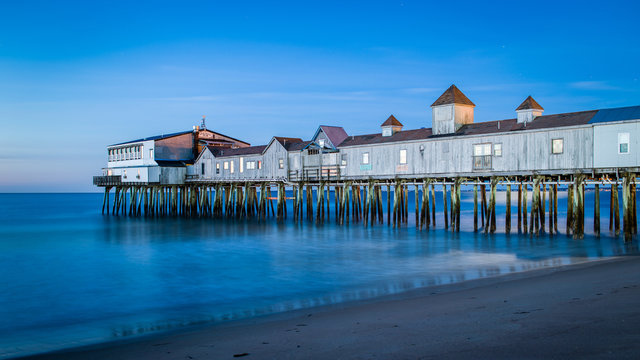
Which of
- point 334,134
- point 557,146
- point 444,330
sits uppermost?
point 334,134

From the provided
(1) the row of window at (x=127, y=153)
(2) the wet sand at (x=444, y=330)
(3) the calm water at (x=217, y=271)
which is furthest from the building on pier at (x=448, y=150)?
(2) the wet sand at (x=444, y=330)

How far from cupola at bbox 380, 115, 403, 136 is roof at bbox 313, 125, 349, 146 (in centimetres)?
457

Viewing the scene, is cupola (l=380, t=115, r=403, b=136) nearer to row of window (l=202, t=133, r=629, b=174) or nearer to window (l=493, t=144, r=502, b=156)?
row of window (l=202, t=133, r=629, b=174)

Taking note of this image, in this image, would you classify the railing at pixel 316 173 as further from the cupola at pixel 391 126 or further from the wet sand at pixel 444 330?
the wet sand at pixel 444 330

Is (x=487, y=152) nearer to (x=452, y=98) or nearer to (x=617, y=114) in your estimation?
(x=452, y=98)

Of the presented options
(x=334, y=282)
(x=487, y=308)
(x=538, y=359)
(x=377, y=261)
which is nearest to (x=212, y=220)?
(x=377, y=261)

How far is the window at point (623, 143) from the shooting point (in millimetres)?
24750

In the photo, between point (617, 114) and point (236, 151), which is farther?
point (236, 151)

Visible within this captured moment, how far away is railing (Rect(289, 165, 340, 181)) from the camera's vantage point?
3888 centimetres

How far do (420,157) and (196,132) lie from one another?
29.3 meters

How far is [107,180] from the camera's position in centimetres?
5753

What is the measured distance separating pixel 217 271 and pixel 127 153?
37360 millimetres

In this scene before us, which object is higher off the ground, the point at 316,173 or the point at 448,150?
the point at 448,150

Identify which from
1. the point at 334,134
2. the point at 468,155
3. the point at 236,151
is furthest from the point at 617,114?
the point at 236,151
